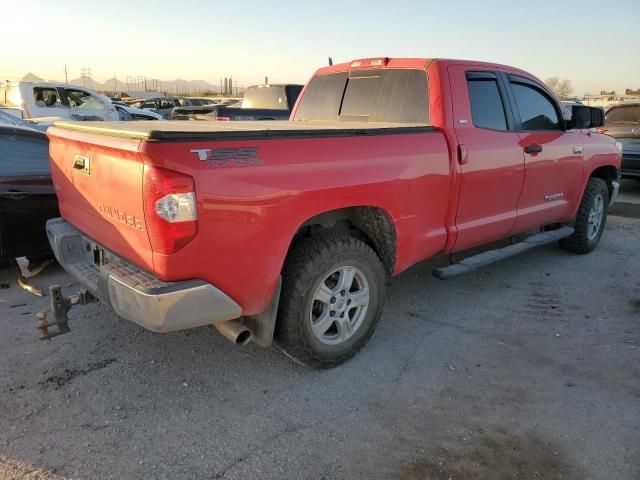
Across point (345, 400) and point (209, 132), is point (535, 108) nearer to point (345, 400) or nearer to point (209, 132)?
point (345, 400)

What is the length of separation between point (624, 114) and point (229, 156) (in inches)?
407

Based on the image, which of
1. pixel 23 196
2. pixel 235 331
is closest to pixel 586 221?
pixel 235 331

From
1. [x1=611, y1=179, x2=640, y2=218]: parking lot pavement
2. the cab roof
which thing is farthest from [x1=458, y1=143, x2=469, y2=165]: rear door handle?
[x1=611, y1=179, x2=640, y2=218]: parking lot pavement

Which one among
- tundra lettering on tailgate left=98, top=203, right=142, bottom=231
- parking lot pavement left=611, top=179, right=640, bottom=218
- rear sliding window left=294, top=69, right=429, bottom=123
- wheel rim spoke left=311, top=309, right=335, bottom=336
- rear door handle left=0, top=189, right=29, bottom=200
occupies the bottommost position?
parking lot pavement left=611, top=179, right=640, bottom=218

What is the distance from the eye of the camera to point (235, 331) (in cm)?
301

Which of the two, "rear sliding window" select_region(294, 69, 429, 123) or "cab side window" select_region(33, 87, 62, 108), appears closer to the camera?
"rear sliding window" select_region(294, 69, 429, 123)

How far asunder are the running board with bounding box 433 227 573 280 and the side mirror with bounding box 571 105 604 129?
3.64 feet

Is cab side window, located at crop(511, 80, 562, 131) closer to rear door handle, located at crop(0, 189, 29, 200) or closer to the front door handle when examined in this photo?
the front door handle

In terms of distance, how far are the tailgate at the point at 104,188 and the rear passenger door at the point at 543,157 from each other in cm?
340

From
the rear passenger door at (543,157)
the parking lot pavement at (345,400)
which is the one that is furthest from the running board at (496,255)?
the parking lot pavement at (345,400)

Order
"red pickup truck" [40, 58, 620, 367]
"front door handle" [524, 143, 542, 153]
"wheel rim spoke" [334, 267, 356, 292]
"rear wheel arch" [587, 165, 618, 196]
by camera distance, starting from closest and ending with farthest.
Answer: "red pickup truck" [40, 58, 620, 367]
"wheel rim spoke" [334, 267, 356, 292]
"front door handle" [524, 143, 542, 153]
"rear wheel arch" [587, 165, 618, 196]

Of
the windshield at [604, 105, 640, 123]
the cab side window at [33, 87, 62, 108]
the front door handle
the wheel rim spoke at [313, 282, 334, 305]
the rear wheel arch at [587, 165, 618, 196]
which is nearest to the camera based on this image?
the wheel rim spoke at [313, 282, 334, 305]

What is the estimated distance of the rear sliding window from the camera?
4.22 metres

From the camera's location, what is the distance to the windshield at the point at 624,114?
10.3 m
